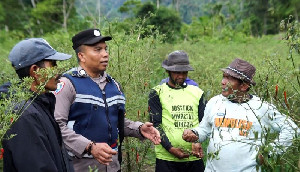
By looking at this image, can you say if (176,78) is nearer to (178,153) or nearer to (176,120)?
(176,120)

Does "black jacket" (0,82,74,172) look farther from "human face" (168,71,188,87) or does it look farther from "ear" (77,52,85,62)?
"human face" (168,71,188,87)

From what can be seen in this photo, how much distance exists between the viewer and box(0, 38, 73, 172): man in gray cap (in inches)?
79.3

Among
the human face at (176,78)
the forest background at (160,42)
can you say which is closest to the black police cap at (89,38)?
the forest background at (160,42)

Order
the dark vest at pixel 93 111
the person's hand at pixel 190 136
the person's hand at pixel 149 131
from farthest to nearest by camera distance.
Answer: the person's hand at pixel 190 136 → the person's hand at pixel 149 131 → the dark vest at pixel 93 111

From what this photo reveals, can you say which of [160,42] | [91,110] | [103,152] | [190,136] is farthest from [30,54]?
[160,42]

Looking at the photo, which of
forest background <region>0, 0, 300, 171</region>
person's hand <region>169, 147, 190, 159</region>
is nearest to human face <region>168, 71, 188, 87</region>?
forest background <region>0, 0, 300, 171</region>

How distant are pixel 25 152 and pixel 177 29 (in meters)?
25.6

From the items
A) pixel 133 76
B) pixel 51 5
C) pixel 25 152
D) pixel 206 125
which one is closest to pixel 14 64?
pixel 25 152

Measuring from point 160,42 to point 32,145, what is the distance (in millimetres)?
3895

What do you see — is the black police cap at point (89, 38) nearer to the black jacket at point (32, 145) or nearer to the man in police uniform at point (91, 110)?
the man in police uniform at point (91, 110)

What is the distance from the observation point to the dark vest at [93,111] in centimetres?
285

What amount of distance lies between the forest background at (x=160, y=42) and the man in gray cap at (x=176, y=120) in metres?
0.30

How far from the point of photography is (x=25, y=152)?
2014 mm

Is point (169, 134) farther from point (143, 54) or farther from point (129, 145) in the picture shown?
point (143, 54)
